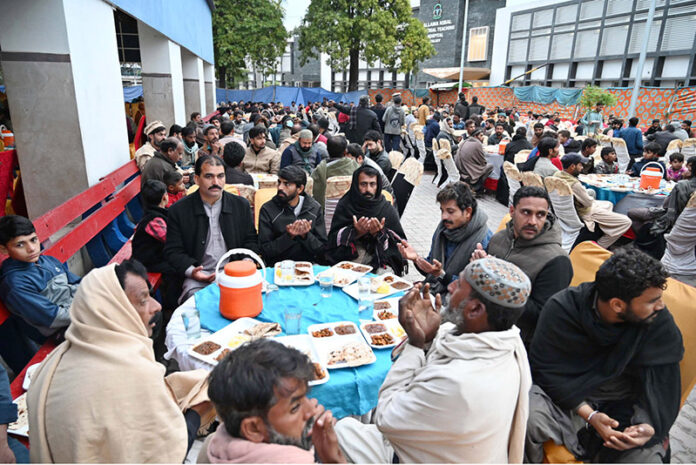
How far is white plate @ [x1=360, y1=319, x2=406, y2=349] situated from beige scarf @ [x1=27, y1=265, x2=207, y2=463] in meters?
1.14

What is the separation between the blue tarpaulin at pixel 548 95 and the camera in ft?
78.1

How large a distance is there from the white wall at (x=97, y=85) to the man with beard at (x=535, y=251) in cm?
495

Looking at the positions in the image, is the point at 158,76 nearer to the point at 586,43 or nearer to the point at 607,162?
the point at 607,162

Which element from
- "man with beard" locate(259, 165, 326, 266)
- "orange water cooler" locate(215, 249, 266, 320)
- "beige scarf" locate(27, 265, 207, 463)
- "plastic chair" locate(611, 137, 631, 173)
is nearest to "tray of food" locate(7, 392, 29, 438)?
"beige scarf" locate(27, 265, 207, 463)

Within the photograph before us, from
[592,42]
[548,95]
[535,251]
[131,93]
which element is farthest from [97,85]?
[592,42]

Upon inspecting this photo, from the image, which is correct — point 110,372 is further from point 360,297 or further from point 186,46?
point 186,46

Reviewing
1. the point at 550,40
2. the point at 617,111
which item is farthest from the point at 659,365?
the point at 550,40

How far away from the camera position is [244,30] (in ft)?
84.0

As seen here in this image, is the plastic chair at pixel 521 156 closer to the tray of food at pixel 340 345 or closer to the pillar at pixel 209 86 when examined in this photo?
the tray of food at pixel 340 345

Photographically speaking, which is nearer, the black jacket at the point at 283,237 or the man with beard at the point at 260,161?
the black jacket at the point at 283,237

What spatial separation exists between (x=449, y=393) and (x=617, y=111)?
23.9 meters

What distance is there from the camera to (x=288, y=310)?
2.68m

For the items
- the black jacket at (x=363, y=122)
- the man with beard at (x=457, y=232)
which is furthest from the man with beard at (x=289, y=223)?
the black jacket at (x=363, y=122)

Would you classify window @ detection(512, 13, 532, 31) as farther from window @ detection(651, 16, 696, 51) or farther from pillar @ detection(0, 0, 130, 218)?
pillar @ detection(0, 0, 130, 218)
